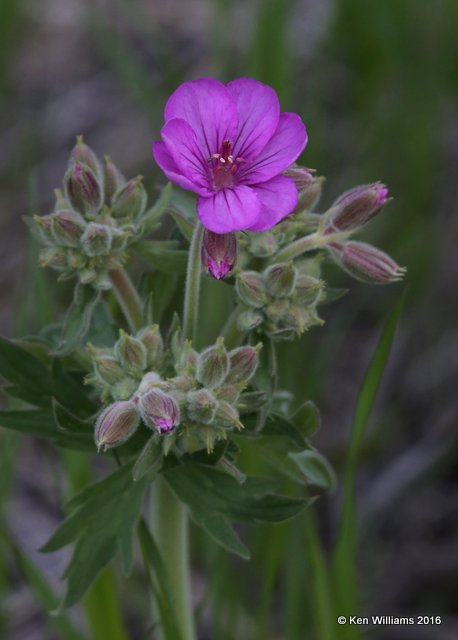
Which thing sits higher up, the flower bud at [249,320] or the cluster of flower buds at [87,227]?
the cluster of flower buds at [87,227]

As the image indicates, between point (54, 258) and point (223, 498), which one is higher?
point (54, 258)

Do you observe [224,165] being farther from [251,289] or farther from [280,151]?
Answer: [251,289]

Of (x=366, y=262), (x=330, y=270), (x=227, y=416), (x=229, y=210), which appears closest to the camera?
(x=229, y=210)

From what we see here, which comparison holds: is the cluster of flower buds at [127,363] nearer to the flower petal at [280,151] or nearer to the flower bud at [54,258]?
the flower bud at [54,258]

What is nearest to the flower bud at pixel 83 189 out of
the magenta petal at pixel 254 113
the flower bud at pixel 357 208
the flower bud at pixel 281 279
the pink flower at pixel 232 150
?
the pink flower at pixel 232 150

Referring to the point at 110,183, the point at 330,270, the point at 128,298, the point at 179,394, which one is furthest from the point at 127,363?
the point at 330,270
